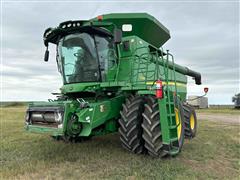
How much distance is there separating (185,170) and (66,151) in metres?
2.98

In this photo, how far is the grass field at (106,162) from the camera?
446 cm

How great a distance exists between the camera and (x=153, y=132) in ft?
16.9

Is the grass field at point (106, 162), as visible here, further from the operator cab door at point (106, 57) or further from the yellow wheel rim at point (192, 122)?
the operator cab door at point (106, 57)

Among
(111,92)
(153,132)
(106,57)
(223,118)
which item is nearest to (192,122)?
(111,92)

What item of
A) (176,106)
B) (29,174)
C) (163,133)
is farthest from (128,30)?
(29,174)

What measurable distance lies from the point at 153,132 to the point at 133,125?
466mm

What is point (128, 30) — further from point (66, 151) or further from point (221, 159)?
point (221, 159)

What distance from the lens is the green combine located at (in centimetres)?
519

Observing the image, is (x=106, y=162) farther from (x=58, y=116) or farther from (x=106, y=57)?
(x=106, y=57)

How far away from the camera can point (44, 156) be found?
18.9ft

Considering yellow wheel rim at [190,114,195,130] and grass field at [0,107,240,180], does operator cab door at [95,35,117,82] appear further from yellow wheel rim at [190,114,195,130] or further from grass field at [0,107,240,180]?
yellow wheel rim at [190,114,195,130]

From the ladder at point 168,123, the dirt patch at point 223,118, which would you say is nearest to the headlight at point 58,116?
the ladder at point 168,123

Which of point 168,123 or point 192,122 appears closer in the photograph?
point 168,123

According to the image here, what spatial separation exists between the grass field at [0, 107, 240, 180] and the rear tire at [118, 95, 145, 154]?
25cm
